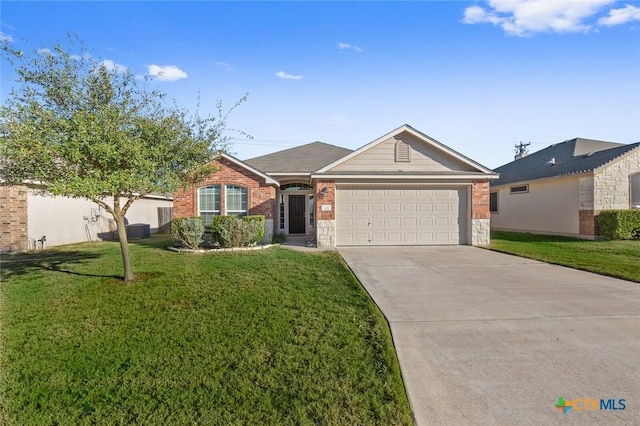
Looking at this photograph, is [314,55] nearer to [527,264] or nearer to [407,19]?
[407,19]

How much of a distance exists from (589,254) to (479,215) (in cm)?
353

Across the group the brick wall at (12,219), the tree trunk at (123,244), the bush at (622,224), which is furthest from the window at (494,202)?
the brick wall at (12,219)

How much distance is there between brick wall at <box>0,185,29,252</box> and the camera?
11367mm

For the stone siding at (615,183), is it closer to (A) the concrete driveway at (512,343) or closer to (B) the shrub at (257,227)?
(A) the concrete driveway at (512,343)

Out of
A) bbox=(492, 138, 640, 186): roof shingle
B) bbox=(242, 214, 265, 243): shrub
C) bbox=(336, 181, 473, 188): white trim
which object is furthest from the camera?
bbox=(492, 138, 640, 186): roof shingle

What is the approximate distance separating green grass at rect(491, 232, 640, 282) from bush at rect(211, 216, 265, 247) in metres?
8.78

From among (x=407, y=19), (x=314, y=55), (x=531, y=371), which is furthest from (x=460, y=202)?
(x=531, y=371)

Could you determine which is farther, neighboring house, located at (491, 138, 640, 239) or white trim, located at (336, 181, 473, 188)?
neighboring house, located at (491, 138, 640, 239)

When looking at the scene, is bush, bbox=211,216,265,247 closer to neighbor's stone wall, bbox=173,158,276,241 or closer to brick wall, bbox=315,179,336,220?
neighbor's stone wall, bbox=173,158,276,241

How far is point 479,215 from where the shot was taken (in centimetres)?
1261

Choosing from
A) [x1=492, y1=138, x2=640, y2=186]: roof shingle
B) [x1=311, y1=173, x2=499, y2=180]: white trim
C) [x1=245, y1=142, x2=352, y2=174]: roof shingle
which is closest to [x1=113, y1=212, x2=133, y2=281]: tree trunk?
[x1=311, y1=173, x2=499, y2=180]: white trim

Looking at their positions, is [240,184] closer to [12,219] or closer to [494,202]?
[12,219]

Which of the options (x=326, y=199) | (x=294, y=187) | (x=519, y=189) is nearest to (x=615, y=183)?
(x=519, y=189)

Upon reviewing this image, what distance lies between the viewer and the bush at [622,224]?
13.2 metres
